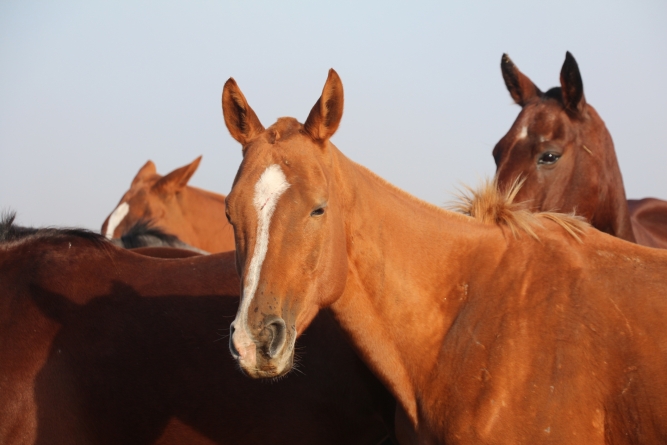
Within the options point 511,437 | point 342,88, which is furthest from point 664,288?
point 342,88

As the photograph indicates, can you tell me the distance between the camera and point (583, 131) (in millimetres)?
5316

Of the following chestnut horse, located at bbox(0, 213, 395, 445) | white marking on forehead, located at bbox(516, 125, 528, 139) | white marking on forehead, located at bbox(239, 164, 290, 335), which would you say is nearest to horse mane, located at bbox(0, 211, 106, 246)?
chestnut horse, located at bbox(0, 213, 395, 445)

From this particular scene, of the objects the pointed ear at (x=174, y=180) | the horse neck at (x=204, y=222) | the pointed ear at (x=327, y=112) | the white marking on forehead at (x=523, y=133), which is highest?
the pointed ear at (x=327, y=112)

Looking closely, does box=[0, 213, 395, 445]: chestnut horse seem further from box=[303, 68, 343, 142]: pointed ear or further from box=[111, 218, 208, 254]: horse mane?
box=[111, 218, 208, 254]: horse mane

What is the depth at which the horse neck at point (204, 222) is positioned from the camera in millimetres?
8930

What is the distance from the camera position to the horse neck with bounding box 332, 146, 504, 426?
3.28 metres

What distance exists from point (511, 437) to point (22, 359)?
2813 mm

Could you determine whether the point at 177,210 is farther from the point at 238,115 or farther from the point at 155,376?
the point at 238,115

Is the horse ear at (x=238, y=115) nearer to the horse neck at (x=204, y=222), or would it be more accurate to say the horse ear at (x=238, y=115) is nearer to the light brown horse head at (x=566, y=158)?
the light brown horse head at (x=566, y=158)

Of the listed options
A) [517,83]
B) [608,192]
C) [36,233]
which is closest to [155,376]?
[36,233]

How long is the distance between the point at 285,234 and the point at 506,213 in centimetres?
130

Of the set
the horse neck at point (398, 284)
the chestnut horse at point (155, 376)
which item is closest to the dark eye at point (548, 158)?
the horse neck at point (398, 284)

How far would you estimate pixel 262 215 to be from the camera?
2.93 m

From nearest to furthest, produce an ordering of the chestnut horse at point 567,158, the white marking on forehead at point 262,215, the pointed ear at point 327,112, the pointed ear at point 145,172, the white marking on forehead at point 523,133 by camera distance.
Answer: the white marking on forehead at point 262,215 < the pointed ear at point 327,112 < the chestnut horse at point 567,158 < the white marking on forehead at point 523,133 < the pointed ear at point 145,172
